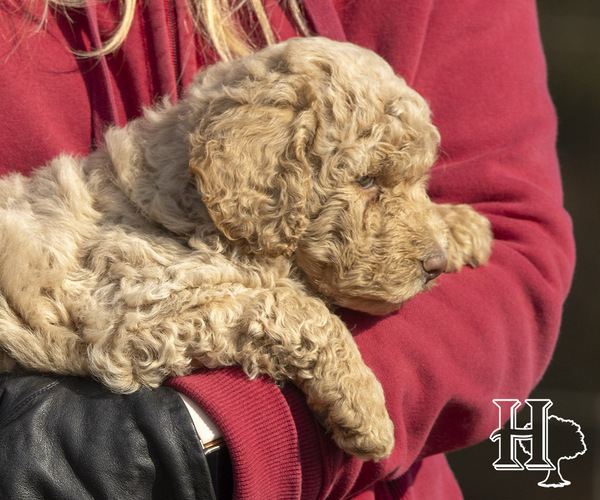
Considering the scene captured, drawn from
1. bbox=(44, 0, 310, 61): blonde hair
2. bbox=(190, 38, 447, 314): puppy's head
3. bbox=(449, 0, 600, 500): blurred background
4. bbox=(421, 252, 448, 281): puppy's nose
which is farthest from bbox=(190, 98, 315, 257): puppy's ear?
bbox=(449, 0, 600, 500): blurred background

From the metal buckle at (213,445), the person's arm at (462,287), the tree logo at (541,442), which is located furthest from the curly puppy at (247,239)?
the tree logo at (541,442)

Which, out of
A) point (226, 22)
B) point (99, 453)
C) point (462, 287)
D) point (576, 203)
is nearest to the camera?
point (99, 453)

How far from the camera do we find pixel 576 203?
834 cm

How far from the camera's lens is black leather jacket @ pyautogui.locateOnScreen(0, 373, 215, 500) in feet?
7.13

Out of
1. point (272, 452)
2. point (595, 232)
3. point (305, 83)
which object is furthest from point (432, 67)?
point (595, 232)

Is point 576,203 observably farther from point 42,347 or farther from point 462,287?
point 42,347

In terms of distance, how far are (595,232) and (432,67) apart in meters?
5.85

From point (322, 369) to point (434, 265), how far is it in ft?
1.90

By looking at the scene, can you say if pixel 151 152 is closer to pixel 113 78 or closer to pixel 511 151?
pixel 113 78

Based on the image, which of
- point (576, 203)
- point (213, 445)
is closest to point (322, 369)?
point (213, 445)

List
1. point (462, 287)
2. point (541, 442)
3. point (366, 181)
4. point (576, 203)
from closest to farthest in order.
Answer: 1. point (366, 181)
2. point (462, 287)
3. point (541, 442)
4. point (576, 203)

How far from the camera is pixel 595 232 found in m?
8.34

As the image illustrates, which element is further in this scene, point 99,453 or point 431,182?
point 431,182

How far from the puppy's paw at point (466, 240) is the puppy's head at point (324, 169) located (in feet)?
0.70
